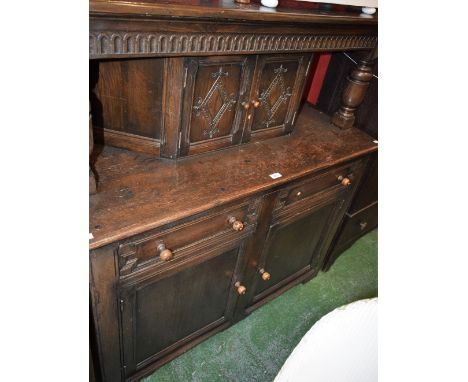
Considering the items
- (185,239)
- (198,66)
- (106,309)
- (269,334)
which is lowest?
(269,334)

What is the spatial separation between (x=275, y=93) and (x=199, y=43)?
19.8 inches

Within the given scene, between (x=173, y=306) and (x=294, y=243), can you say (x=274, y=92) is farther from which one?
(x=173, y=306)

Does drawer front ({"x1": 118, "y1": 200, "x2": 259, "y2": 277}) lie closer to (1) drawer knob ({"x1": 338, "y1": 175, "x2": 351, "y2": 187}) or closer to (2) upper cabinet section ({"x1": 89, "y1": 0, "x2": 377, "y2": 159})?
(2) upper cabinet section ({"x1": 89, "y1": 0, "x2": 377, "y2": 159})

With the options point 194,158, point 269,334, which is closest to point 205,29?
point 194,158

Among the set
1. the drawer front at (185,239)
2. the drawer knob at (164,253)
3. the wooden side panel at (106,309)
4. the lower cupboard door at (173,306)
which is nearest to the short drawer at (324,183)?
the drawer front at (185,239)

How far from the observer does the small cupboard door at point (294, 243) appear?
5.02 feet

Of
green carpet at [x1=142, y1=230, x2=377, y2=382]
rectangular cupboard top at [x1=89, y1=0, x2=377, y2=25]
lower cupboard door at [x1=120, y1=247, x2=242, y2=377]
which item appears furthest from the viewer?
green carpet at [x1=142, y1=230, x2=377, y2=382]

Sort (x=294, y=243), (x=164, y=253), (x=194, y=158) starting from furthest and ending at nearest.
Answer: (x=294, y=243)
(x=194, y=158)
(x=164, y=253)

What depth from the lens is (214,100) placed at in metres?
1.17

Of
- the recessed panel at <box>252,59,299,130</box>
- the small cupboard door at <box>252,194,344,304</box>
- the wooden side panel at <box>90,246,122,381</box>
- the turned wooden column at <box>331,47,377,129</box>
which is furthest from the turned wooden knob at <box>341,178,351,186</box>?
the wooden side panel at <box>90,246,122,381</box>

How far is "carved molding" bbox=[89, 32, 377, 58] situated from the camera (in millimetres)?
784

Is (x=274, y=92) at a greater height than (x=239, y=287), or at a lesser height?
greater

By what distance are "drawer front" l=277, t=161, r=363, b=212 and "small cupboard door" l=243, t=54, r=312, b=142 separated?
10.5 inches
